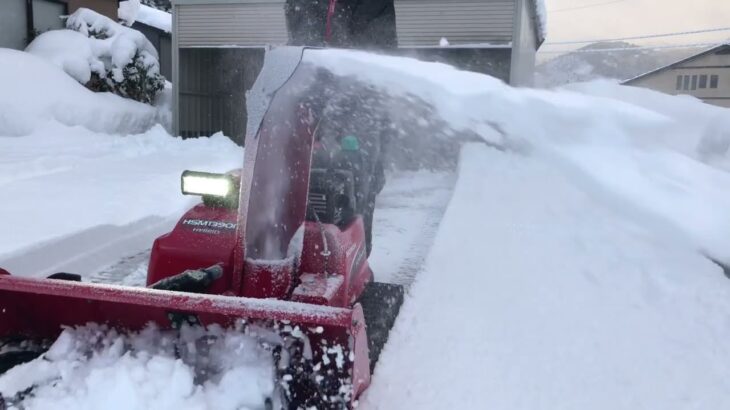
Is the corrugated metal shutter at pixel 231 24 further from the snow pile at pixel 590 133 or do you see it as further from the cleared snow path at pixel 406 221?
the snow pile at pixel 590 133

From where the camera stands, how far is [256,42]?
13.6 metres

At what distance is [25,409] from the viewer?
2139 millimetres

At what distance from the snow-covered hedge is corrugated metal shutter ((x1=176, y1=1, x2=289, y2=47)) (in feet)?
7.72

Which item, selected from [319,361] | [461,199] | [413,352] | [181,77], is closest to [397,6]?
[181,77]

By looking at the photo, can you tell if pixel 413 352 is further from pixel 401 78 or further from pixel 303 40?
pixel 303 40

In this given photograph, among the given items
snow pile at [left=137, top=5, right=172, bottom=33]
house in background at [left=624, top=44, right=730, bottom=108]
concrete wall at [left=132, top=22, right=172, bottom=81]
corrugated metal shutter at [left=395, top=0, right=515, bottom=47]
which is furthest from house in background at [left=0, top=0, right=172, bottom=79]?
house in background at [left=624, top=44, right=730, bottom=108]

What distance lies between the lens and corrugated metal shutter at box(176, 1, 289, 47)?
13.2 m

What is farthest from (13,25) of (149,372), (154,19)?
(149,372)

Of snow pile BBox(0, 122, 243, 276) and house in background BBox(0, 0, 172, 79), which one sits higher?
house in background BBox(0, 0, 172, 79)

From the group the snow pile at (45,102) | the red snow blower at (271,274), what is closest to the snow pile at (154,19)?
the snow pile at (45,102)

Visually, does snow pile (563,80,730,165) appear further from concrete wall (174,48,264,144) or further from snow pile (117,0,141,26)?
snow pile (117,0,141,26)

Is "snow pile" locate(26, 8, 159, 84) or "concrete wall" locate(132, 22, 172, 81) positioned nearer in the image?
"snow pile" locate(26, 8, 159, 84)

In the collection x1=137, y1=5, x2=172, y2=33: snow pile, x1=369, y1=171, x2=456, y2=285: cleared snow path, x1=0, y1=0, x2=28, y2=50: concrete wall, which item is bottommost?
x1=369, y1=171, x2=456, y2=285: cleared snow path

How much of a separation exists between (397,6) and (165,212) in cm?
776
